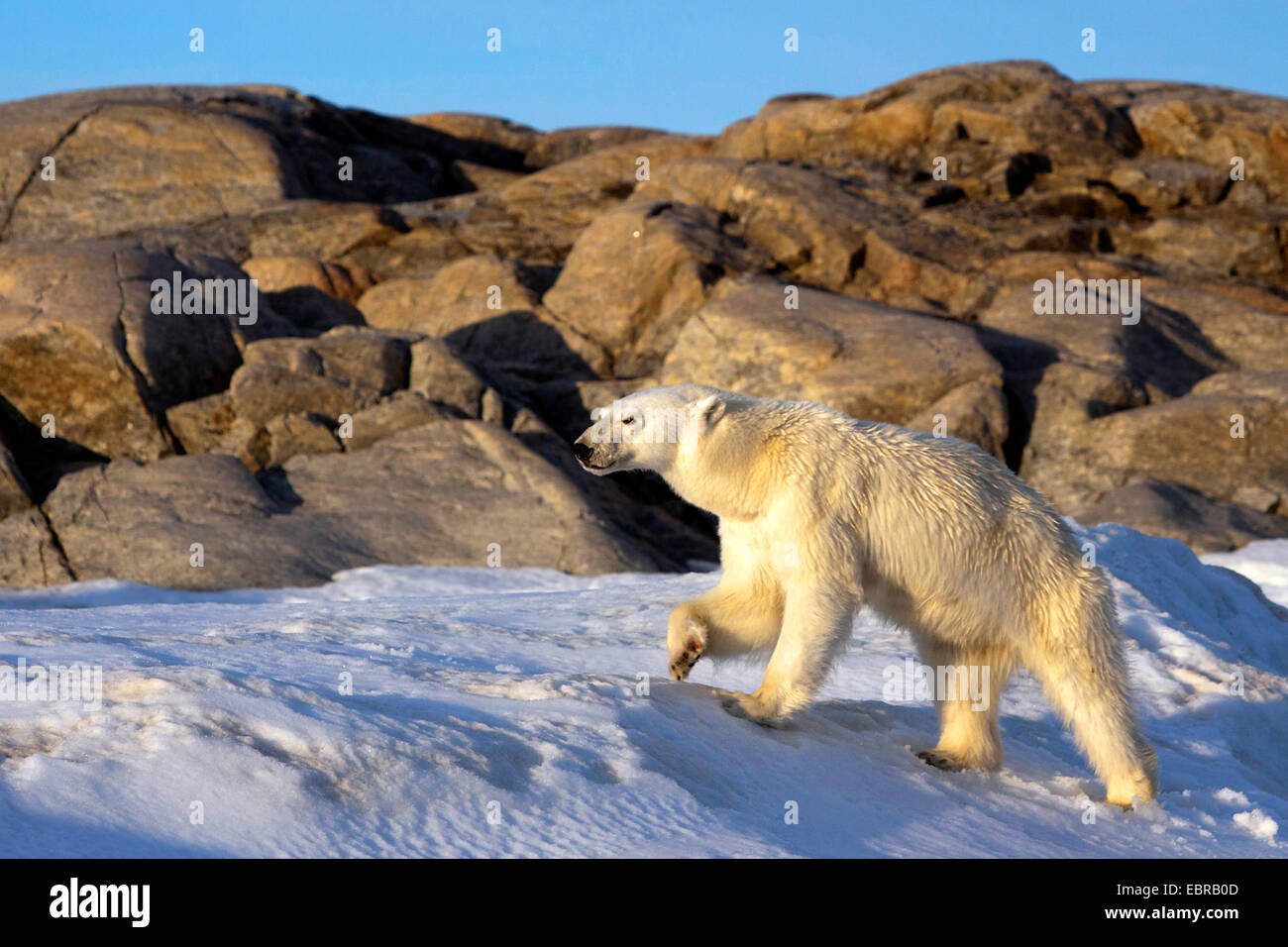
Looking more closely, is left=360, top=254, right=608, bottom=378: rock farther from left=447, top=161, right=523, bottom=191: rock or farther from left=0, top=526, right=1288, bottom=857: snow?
left=0, top=526, right=1288, bottom=857: snow

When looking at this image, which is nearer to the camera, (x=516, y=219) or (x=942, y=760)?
(x=942, y=760)

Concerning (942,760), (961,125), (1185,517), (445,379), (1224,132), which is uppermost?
(961,125)

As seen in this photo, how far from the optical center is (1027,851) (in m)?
4.25

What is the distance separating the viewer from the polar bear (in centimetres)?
497

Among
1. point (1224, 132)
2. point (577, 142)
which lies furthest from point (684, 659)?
point (577, 142)

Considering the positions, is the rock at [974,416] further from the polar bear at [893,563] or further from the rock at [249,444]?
the polar bear at [893,563]

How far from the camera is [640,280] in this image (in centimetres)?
2192

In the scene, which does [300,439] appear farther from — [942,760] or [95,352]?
[942,760]

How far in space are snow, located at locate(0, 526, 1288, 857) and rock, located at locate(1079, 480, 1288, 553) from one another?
23.4 ft

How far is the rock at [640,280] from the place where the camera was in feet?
70.3

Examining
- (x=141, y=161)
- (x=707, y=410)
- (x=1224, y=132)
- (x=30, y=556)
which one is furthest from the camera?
(x=141, y=161)

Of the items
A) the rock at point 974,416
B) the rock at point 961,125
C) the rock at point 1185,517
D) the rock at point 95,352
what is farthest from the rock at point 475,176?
the rock at point 1185,517

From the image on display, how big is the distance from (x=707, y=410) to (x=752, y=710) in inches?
52.6

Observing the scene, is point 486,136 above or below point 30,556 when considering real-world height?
above
